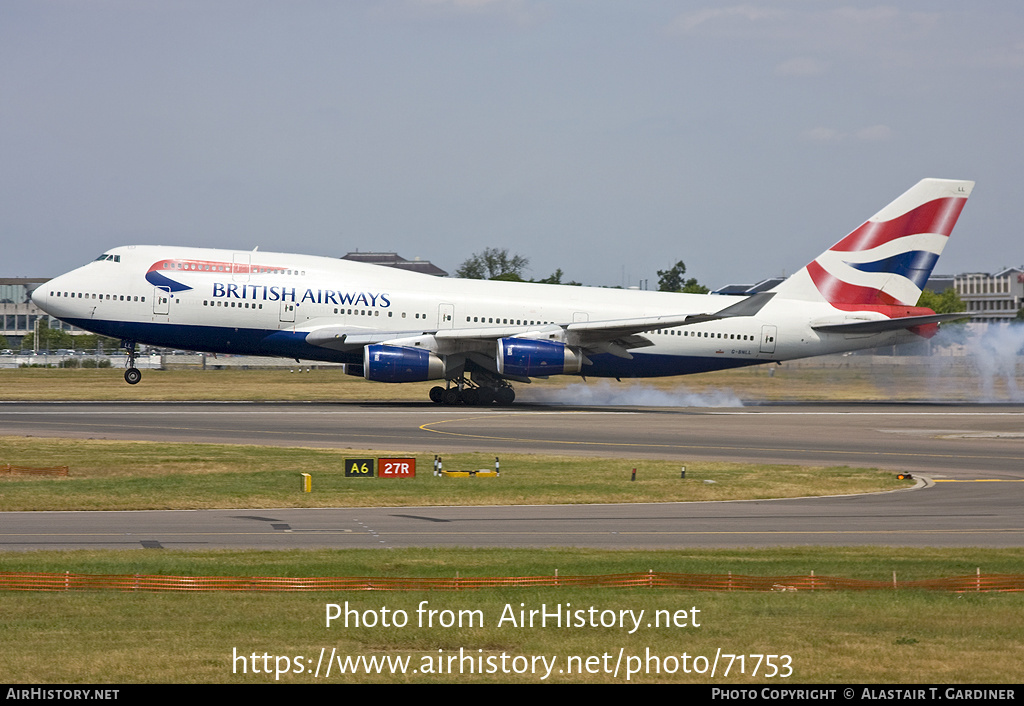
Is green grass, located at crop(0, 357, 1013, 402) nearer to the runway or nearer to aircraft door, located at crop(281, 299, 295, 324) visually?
the runway

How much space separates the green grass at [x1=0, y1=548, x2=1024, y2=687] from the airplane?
2987 cm

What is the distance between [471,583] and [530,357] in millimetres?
31958

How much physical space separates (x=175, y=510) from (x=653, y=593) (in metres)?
12.6

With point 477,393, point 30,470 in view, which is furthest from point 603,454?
point 477,393

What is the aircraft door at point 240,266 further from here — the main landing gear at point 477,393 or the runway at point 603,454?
the main landing gear at point 477,393

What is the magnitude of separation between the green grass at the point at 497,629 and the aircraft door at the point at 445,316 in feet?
107

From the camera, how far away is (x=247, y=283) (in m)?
48.6

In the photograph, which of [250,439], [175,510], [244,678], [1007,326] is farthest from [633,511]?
[1007,326]

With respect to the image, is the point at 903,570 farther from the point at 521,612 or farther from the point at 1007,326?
the point at 1007,326

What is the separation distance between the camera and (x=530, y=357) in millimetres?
47812

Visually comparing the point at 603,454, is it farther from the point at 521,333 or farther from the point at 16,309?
the point at 16,309

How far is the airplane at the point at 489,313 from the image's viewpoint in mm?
48281

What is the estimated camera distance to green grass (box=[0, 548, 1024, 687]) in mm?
11703

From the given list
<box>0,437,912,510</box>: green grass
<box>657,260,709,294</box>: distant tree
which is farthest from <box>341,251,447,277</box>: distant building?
<box>0,437,912,510</box>: green grass
